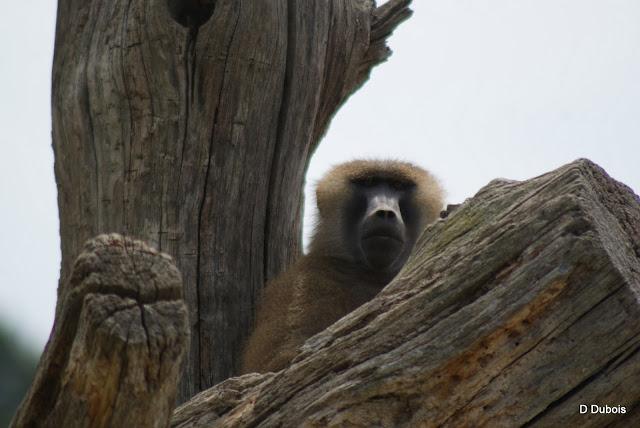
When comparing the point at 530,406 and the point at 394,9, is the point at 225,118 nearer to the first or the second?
the point at 394,9

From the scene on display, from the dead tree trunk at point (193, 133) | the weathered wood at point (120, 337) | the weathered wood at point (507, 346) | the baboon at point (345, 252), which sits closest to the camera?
the weathered wood at point (120, 337)

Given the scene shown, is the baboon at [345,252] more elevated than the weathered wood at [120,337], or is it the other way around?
the baboon at [345,252]

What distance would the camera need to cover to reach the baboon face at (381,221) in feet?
19.4

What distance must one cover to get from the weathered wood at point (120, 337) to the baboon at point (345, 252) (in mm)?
2063

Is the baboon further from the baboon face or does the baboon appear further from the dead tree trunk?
the dead tree trunk

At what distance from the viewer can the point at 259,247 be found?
206 inches

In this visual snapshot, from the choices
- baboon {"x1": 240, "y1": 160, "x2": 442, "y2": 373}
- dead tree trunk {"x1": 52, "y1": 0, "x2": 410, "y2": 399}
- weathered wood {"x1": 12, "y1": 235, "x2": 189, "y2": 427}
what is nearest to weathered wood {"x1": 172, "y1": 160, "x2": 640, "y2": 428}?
weathered wood {"x1": 12, "y1": 235, "x2": 189, "y2": 427}

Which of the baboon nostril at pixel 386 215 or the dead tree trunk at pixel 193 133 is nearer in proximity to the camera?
the dead tree trunk at pixel 193 133

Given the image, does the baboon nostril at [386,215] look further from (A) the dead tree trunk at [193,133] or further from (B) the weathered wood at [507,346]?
(B) the weathered wood at [507,346]

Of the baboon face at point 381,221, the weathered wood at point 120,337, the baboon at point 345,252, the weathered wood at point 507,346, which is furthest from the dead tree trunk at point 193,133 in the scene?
the weathered wood at point 120,337

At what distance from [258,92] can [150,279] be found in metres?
2.38

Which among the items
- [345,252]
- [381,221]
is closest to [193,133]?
[381,221]

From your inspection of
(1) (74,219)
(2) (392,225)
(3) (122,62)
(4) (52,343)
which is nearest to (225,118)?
(3) (122,62)

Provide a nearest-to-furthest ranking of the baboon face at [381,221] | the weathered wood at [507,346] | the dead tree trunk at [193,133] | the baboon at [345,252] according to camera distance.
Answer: the weathered wood at [507,346], the dead tree trunk at [193,133], the baboon at [345,252], the baboon face at [381,221]
